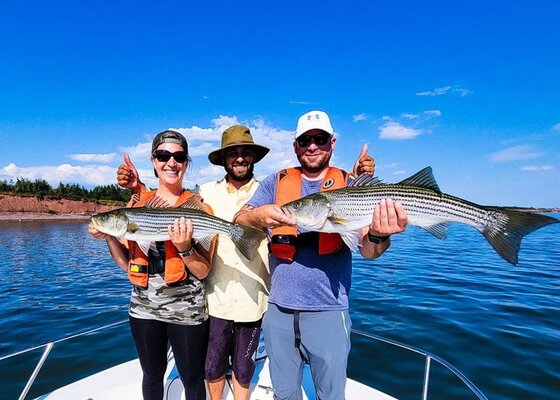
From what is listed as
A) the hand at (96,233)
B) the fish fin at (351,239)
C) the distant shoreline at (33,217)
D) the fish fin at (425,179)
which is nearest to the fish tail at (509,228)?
the fish fin at (425,179)

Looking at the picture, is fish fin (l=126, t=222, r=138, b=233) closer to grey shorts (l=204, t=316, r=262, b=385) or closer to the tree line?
grey shorts (l=204, t=316, r=262, b=385)

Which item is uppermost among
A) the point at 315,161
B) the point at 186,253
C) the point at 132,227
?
the point at 315,161

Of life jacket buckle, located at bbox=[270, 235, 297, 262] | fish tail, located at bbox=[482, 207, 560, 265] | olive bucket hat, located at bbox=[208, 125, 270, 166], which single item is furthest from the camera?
olive bucket hat, located at bbox=[208, 125, 270, 166]

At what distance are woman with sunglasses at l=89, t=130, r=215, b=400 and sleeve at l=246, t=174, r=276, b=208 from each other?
2.53 ft

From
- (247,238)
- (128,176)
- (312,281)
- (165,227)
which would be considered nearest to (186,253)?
(165,227)

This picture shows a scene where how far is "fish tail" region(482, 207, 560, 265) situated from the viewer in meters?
3.14

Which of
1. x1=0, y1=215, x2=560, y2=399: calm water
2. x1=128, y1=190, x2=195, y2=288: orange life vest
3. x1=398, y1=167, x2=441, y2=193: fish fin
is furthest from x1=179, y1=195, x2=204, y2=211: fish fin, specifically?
x1=0, y1=215, x2=560, y2=399: calm water

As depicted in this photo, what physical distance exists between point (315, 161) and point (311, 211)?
66cm

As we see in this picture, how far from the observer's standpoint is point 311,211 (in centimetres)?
334

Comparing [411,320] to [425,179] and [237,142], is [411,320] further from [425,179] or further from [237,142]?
[237,142]

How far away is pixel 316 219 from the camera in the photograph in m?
3.32

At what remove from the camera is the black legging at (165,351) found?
11.7 ft

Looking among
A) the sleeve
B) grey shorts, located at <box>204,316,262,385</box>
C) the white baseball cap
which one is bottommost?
grey shorts, located at <box>204,316,262,385</box>

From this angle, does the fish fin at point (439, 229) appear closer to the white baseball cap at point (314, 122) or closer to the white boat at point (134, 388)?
the white baseball cap at point (314, 122)
